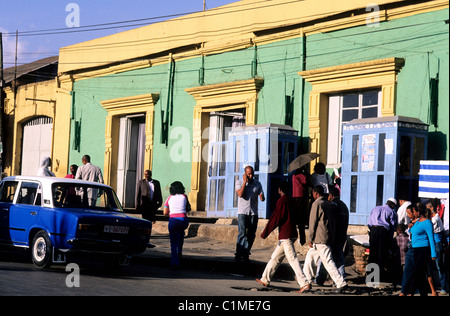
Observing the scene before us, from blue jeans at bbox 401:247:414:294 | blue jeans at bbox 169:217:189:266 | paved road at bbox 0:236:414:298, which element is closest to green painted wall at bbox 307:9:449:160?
paved road at bbox 0:236:414:298

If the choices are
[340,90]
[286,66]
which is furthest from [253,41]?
[340,90]

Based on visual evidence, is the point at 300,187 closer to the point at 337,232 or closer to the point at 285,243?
the point at 337,232

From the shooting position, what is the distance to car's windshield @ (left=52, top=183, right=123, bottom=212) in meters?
12.9

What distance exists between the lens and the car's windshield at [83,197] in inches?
509

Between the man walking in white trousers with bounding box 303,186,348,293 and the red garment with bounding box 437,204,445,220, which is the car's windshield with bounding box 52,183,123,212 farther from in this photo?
the red garment with bounding box 437,204,445,220

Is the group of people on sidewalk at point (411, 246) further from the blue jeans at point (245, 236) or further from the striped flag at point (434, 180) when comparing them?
the blue jeans at point (245, 236)

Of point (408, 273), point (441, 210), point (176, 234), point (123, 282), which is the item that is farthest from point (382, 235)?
point (123, 282)

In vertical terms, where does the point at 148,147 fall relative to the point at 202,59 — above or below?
below

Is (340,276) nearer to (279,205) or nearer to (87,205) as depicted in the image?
(279,205)

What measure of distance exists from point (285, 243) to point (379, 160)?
563 cm

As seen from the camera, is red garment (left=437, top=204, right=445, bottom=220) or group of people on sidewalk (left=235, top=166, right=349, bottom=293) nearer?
group of people on sidewalk (left=235, top=166, right=349, bottom=293)

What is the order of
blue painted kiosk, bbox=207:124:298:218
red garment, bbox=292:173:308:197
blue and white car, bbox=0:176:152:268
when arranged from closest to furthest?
1. blue and white car, bbox=0:176:152:268
2. red garment, bbox=292:173:308:197
3. blue painted kiosk, bbox=207:124:298:218

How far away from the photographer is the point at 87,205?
13141 mm
